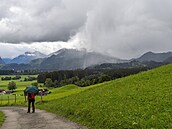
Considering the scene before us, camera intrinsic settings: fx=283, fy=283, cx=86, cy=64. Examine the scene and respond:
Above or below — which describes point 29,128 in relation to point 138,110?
below

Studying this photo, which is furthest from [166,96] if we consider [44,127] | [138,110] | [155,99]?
[44,127]

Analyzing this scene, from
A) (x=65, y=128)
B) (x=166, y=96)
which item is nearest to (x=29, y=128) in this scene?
(x=65, y=128)

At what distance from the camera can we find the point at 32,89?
30469 millimetres

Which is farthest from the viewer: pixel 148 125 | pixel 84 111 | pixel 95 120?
pixel 84 111

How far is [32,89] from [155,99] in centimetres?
1484

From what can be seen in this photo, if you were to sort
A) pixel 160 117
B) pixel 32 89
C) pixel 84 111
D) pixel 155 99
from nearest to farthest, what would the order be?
pixel 160 117
pixel 155 99
pixel 84 111
pixel 32 89

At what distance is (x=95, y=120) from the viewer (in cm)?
1870

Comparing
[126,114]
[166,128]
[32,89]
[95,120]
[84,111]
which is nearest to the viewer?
[166,128]

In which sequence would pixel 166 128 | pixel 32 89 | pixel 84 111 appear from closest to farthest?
pixel 166 128, pixel 84 111, pixel 32 89

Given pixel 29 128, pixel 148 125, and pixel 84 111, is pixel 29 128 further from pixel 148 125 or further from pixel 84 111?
pixel 148 125

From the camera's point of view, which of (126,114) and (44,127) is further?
(44,127)

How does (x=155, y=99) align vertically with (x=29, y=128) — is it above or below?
above

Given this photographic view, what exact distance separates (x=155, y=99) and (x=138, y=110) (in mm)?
2949

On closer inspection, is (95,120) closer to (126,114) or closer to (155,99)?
(126,114)
